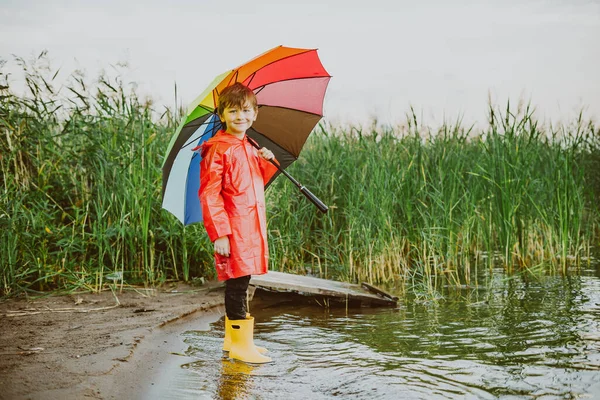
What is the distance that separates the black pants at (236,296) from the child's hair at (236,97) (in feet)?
3.46

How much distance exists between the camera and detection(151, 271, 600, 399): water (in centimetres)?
342

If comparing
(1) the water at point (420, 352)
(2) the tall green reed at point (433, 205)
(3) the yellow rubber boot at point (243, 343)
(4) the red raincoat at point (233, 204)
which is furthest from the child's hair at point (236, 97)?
(2) the tall green reed at point (433, 205)

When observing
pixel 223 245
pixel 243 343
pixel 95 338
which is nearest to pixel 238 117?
pixel 223 245

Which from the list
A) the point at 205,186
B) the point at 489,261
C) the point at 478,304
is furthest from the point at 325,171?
the point at 205,186

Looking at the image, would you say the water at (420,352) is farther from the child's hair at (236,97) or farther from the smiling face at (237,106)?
the child's hair at (236,97)

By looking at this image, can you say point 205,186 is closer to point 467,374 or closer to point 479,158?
point 467,374

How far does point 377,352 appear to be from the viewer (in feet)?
13.9

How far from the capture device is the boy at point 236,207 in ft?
12.5

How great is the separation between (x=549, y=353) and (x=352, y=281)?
3.05 meters

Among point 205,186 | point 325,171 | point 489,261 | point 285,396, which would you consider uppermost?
point 325,171

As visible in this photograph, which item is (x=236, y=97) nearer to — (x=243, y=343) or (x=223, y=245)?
(x=223, y=245)

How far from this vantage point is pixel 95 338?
4266 millimetres

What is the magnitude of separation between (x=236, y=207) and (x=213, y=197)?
160 millimetres

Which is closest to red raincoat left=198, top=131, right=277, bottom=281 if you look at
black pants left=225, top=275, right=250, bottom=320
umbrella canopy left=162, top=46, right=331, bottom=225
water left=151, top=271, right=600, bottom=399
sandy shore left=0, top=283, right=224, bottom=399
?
black pants left=225, top=275, right=250, bottom=320
